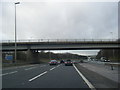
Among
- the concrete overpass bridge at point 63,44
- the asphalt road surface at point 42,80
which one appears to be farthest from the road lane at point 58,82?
the concrete overpass bridge at point 63,44

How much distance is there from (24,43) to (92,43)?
75.9 ft

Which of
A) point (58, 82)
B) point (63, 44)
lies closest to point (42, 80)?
point (58, 82)

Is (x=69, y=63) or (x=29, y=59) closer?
(x=69, y=63)

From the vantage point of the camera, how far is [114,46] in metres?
56.8

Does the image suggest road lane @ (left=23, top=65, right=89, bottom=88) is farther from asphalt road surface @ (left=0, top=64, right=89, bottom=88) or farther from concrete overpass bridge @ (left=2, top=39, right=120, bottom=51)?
concrete overpass bridge @ (left=2, top=39, right=120, bottom=51)

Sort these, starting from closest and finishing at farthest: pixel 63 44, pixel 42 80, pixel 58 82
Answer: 1. pixel 58 82
2. pixel 42 80
3. pixel 63 44

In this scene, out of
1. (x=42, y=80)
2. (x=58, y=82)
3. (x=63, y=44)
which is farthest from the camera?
(x=63, y=44)

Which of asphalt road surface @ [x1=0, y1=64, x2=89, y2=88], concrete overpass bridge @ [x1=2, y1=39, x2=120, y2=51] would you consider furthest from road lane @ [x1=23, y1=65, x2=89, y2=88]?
concrete overpass bridge @ [x1=2, y1=39, x2=120, y2=51]

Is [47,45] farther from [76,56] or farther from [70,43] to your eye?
[76,56]

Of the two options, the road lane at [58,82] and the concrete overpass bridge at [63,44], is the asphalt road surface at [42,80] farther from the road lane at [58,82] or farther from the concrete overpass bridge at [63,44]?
the concrete overpass bridge at [63,44]

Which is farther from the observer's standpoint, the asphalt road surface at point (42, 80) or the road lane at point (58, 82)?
the asphalt road surface at point (42, 80)

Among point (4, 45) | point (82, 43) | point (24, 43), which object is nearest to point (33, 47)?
point (24, 43)

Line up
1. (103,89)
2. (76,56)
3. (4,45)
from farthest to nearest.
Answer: (76,56) → (4,45) → (103,89)

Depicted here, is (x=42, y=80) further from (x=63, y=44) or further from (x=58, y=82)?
(x=63, y=44)
